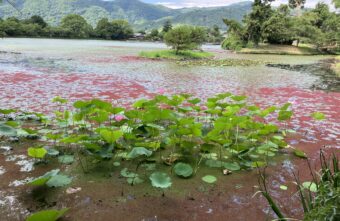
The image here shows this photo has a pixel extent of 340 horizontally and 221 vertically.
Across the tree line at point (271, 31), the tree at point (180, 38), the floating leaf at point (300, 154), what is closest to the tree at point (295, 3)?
the tree line at point (271, 31)

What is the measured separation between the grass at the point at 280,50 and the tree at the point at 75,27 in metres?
49.0

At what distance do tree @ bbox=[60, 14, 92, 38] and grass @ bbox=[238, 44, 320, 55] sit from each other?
1928 inches

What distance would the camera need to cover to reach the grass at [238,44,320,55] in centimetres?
4225

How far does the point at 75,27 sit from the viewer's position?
80.3 m

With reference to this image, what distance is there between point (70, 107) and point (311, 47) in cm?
5014

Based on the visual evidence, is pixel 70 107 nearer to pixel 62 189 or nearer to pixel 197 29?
pixel 62 189

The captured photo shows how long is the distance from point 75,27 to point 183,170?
84401mm

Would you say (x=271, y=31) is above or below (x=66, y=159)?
above

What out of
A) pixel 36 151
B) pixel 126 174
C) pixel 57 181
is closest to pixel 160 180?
pixel 126 174

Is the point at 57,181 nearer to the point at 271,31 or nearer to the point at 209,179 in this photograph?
the point at 209,179

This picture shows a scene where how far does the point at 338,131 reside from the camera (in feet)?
18.6

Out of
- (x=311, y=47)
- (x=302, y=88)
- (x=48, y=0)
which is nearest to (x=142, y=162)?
(x=302, y=88)

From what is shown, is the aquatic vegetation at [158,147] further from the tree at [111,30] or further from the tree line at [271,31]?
the tree at [111,30]

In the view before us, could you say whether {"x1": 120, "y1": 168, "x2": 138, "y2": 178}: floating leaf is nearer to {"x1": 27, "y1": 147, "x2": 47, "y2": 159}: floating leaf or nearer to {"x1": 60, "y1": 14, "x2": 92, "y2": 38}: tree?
{"x1": 27, "y1": 147, "x2": 47, "y2": 159}: floating leaf
